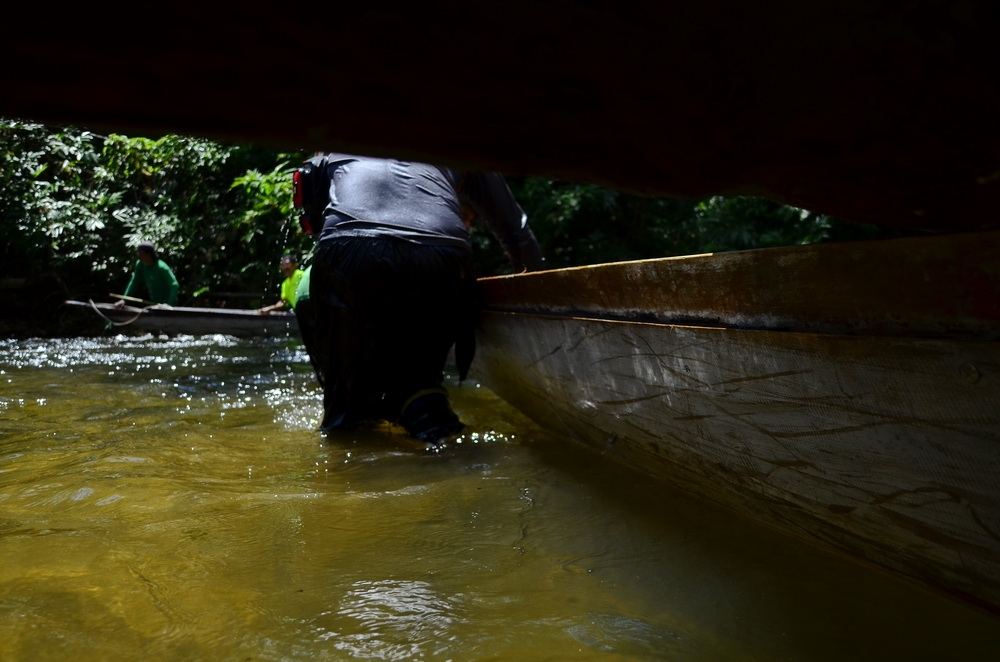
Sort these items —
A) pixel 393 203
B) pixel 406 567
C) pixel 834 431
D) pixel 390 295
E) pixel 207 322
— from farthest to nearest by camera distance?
pixel 207 322 < pixel 393 203 < pixel 390 295 < pixel 406 567 < pixel 834 431

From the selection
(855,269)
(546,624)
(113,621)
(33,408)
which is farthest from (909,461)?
(33,408)

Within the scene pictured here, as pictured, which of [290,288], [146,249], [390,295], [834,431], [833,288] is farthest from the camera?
[146,249]

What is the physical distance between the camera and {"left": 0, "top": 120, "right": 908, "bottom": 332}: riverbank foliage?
1036 centimetres

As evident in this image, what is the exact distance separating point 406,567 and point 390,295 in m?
1.43

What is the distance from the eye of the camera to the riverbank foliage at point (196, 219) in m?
10.4

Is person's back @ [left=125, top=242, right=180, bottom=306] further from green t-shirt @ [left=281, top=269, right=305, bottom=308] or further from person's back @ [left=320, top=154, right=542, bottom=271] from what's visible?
person's back @ [left=320, top=154, right=542, bottom=271]

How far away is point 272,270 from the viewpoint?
11.7 meters

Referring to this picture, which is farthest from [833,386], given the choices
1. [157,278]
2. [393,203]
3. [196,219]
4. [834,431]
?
[196,219]

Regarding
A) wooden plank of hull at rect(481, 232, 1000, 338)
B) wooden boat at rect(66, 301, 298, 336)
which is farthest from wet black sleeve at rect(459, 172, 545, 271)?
wooden boat at rect(66, 301, 298, 336)

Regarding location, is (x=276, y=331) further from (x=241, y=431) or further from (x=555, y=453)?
(x=555, y=453)

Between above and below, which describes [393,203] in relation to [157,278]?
above

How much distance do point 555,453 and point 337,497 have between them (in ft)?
2.82

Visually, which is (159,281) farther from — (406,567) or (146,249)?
(406,567)

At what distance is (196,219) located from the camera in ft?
41.0
